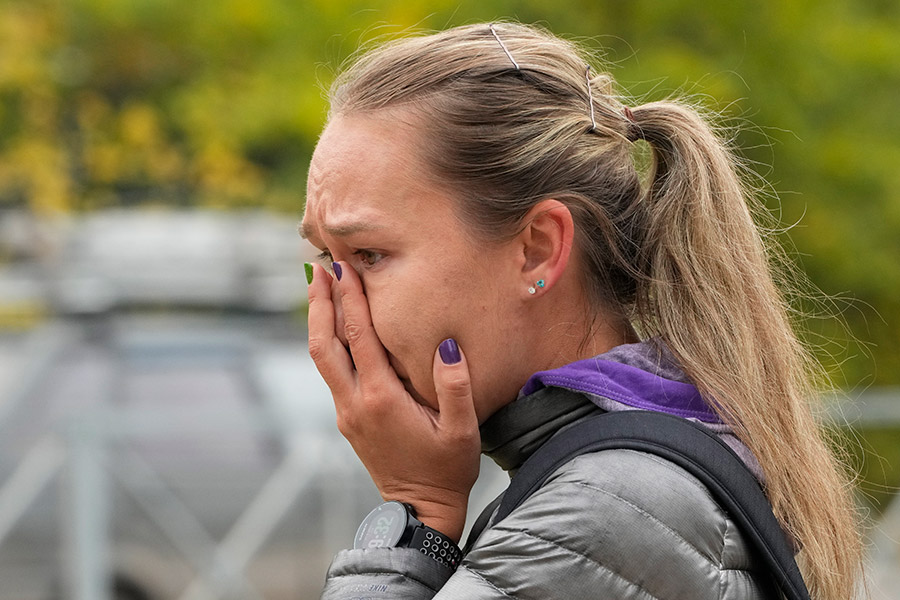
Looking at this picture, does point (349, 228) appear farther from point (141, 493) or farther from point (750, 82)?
point (141, 493)

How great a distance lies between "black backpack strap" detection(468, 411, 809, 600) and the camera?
1.56 m

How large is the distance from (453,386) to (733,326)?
1.53 feet

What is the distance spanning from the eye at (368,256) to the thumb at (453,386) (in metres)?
0.17

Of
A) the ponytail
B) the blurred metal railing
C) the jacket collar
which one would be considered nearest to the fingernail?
the jacket collar

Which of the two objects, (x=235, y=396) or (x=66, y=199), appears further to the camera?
(x=66, y=199)

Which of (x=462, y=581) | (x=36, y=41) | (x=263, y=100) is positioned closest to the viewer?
(x=462, y=581)

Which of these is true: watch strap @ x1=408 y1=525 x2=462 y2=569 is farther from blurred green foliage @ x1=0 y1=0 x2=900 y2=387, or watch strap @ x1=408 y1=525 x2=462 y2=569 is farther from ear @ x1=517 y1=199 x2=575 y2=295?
blurred green foliage @ x1=0 y1=0 x2=900 y2=387

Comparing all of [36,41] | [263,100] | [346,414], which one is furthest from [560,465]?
[36,41]

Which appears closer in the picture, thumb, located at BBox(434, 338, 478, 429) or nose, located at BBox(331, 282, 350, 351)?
thumb, located at BBox(434, 338, 478, 429)

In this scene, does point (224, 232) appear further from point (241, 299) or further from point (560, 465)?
point (560, 465)

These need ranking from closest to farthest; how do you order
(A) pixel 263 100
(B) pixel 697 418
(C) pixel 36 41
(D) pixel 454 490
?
(B) pixel 697 418, (D) pixel 454 490, (A) pixel 263 100, (C) pixel 36 41

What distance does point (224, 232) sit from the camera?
11523mm

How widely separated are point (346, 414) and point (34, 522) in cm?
467

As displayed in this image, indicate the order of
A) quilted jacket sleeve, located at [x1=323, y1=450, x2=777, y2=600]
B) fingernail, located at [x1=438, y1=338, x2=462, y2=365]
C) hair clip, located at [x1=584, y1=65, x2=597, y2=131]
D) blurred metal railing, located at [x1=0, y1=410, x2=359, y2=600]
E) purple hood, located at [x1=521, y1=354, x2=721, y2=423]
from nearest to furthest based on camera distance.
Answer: quilted jacket sleeve, located at [x1=323, y1=450, x2=777, y2=600], purple hood, located at [x1=521, y1=354, x2=721, y2=423], fingernail, located at [x1=438, y1=338, x2=462, y2=365], hair clip, located at [x1=584, y1=65, x2=597, y2=131], blurred metal railing, located at [x1=0, y1=410, x2=359, y2=600]
